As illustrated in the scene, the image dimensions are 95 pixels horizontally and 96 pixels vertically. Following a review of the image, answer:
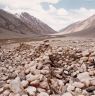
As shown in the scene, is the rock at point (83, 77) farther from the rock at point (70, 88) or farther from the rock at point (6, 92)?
the rock at point (6, 92)

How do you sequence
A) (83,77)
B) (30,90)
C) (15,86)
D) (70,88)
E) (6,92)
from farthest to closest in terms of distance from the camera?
1. (83,77)
2. (70,88)
3. (15,86)
4. (6,92)
5. (30,90)

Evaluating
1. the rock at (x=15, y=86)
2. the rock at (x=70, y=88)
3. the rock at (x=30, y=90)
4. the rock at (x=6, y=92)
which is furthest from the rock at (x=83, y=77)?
the rock at (x=6, y=92)

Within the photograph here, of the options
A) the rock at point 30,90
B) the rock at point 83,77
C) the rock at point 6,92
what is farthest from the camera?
the rock at point 83,77

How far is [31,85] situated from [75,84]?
4.67ft

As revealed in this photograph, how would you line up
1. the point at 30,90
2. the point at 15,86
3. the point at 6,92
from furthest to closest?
the point at 15,86
the point at 6,92
the point at 30,90

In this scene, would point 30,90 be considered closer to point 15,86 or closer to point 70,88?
point 15,86

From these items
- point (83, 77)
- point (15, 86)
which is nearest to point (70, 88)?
point (83, 77)

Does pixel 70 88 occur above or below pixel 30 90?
below

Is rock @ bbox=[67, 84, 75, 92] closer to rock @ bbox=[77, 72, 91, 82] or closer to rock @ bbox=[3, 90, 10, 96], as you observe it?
rock @ bbox=[77, 72, 91, 82]

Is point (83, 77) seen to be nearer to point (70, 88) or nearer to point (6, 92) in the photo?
point (70, 88)

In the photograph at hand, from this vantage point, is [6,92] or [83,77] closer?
[6,92]

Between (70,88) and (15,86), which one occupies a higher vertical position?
(15,86)

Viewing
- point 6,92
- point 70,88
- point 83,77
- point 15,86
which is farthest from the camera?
point 83,77

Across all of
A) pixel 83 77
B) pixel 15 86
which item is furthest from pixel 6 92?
pixel 83 77
